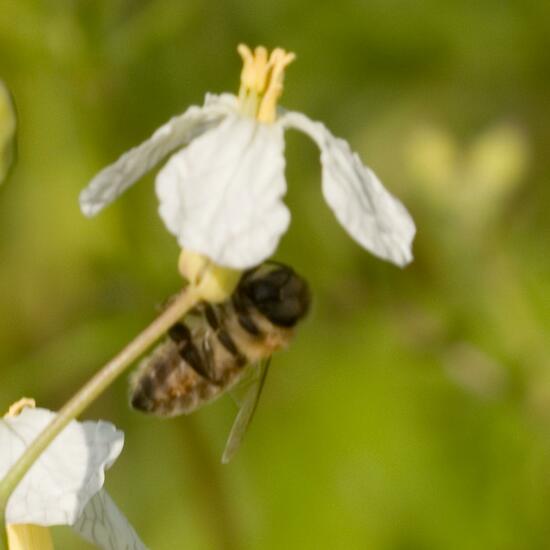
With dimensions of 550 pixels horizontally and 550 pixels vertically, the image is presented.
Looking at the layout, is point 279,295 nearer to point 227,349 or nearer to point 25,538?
point 227,349

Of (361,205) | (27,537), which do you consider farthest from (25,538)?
(361,205)

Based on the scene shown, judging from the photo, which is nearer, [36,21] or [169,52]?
[36,21]

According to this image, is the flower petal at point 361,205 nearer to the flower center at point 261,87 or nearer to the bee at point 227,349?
the flower center at point 261,87

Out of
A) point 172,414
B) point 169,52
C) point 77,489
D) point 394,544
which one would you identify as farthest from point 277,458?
point 77,489

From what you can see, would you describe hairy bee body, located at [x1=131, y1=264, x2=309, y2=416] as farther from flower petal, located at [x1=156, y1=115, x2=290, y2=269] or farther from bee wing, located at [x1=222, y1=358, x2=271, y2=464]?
flower petal, located at [x1=156, y1=115, x2=290, y2=269]

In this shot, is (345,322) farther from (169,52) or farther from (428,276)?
(169,52)

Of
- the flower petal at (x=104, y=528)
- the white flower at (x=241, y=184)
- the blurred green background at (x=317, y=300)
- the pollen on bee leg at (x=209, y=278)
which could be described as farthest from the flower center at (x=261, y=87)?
the blurred green background at (x=317, y=300)
